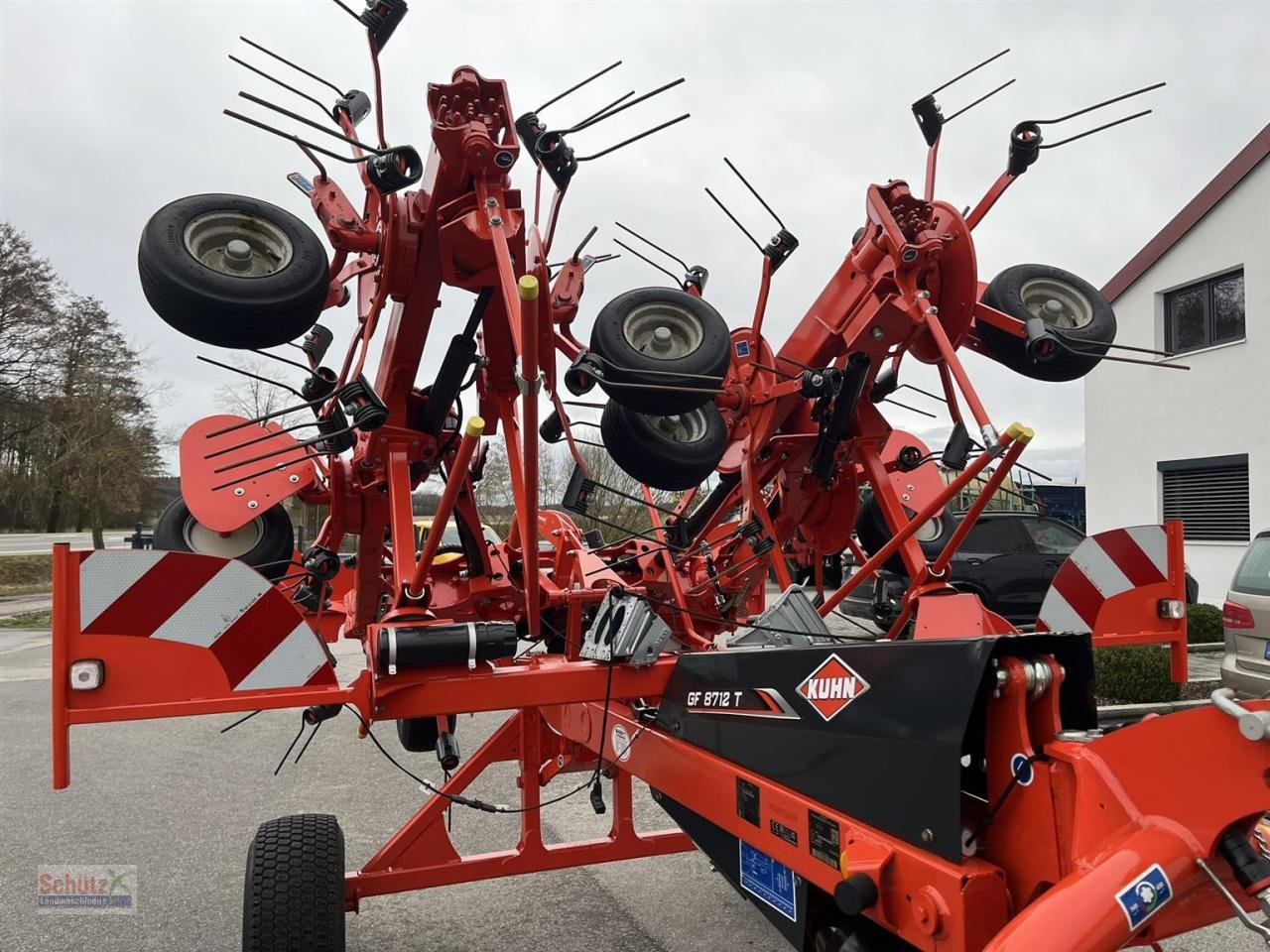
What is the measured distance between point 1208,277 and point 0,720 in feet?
55.0

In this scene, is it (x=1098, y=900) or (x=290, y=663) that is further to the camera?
(x=290, y=663)

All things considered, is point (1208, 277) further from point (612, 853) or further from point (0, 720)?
point (0, 720)

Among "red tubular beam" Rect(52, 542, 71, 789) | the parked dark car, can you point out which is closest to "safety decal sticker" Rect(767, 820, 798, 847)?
"red tubular beam" Rect(52, 542, 71, 789)

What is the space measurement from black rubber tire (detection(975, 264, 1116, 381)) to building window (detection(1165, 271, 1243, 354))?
11.4 meters

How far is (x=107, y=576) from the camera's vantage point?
255 cm

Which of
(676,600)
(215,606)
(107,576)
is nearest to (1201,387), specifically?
(676,600)

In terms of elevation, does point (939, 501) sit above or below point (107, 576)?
above

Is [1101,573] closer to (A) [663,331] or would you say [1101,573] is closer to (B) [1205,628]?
(A) [663,331]

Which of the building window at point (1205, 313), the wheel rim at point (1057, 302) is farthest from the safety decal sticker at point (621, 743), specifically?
the building window at point (1205, 313)

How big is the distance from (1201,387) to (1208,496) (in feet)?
5.53

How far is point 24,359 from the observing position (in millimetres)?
29312

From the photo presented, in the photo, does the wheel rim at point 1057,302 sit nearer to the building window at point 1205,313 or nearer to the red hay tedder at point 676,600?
the red hay tedder at point 676,600

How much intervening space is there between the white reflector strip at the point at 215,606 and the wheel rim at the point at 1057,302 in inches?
159

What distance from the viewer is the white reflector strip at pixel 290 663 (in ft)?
8.96
